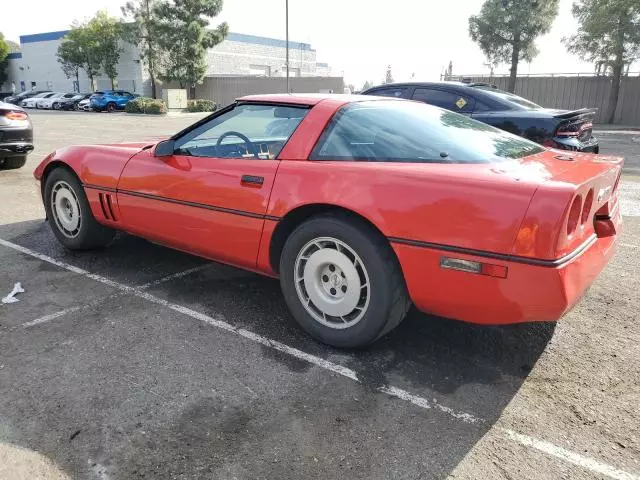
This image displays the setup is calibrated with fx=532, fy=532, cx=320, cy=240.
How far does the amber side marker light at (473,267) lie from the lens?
7.86 feet

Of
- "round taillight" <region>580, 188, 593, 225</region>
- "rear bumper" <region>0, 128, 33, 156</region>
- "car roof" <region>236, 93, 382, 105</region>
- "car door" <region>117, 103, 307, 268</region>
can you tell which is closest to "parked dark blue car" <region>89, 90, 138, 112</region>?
"rear bumper" <region>0, 128, 33, 156</region>

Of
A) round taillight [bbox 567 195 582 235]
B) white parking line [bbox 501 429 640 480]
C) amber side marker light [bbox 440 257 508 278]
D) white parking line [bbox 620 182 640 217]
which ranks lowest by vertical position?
white parking line [bbox 501 429 640 480]

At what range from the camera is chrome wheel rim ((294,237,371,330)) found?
2.87m

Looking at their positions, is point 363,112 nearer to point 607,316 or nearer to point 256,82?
point 607,316

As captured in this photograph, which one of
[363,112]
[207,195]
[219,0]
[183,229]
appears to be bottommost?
[183,229]

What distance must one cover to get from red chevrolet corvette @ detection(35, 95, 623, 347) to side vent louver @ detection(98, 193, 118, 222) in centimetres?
9

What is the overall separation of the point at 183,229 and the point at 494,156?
206 centimetres

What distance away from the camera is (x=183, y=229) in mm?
3631

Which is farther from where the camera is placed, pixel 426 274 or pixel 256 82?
pixel 256 82

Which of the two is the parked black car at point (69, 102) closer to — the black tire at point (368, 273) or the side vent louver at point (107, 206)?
the side vent louver at point (107, 206)

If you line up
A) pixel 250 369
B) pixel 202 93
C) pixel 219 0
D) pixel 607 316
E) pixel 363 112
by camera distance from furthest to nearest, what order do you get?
pixel 202 93
pixel 219 0
pixel 607 316
pixel 363 112
pixel 250 369

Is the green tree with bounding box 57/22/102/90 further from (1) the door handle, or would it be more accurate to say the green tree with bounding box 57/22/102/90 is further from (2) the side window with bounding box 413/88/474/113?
(1) the door handle

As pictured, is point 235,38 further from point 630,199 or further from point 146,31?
point 630,199

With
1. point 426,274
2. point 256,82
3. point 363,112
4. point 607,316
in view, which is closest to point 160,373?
point 426,274
